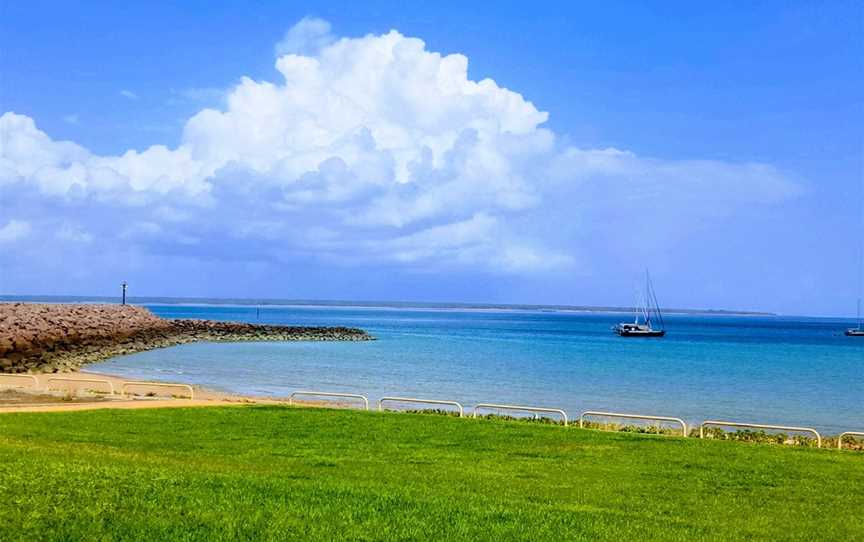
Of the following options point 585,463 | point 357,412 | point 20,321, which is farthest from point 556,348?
point 585,463

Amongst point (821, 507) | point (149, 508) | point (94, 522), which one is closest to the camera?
point (94, 522)

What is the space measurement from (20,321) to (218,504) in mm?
63765

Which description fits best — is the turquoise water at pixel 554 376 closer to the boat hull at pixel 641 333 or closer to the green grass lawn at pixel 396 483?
the green grass lawn at pixel 396 483

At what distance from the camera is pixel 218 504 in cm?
1018

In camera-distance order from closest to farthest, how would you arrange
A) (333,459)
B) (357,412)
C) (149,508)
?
(149,508)
(333,459)
(357,412)

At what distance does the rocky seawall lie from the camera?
56.8m

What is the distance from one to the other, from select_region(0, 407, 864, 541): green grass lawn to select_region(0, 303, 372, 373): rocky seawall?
35050mm

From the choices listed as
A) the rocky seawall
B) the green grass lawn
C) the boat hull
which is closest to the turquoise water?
the rocky seawall

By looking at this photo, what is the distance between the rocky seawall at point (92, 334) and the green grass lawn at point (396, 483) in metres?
35.1

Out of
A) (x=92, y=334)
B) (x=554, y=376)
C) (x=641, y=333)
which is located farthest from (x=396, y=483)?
(x=641, y=333)

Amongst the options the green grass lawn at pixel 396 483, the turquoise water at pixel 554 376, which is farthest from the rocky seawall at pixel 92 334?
the green grass lawn at pixel 396 483

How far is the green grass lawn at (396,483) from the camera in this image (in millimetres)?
9547

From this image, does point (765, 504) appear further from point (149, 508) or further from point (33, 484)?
point (33, 484)

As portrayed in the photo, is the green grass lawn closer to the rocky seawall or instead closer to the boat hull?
the rocky seawall
